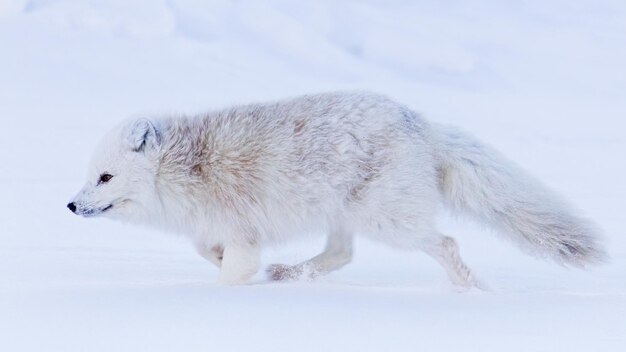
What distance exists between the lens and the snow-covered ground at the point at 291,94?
3.45 metres

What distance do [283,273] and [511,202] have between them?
114 centimetres

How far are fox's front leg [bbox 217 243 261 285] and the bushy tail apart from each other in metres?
0.95

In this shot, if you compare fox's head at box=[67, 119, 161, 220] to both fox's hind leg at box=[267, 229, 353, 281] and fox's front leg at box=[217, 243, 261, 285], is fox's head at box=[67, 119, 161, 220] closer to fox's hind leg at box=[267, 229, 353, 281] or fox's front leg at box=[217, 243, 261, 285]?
fox's front leg at box=[217, 243, 261, 285]

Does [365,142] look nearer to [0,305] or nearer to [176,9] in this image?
[0,305]

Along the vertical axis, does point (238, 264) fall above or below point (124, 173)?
Result: below

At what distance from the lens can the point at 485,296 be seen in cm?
429

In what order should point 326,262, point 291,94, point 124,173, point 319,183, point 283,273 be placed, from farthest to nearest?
point 291,94
point 326,262
point 283,273
point 124,173
point 319,183

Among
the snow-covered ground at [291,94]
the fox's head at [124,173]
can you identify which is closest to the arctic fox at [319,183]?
the fox's head at [124,173]

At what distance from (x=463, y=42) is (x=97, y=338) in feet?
39.3

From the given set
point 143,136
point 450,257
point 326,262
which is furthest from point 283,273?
point 143,136

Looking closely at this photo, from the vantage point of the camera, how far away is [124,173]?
189 inches

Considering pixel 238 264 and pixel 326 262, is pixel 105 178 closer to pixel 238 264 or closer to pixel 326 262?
pixel 238 264

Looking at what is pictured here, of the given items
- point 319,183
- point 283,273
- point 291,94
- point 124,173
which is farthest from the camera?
point 291,94

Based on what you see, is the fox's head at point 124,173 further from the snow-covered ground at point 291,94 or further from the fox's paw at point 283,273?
the fox's paw at point 283,273
